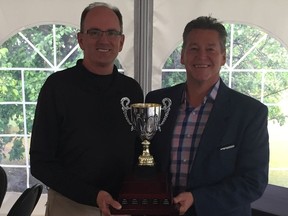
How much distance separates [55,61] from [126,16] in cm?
56

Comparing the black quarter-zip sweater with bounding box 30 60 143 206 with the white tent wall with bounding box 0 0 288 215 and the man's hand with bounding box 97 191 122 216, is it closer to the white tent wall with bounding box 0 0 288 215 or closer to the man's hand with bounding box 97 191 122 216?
the man's hand with bounding box 97 191 122 216

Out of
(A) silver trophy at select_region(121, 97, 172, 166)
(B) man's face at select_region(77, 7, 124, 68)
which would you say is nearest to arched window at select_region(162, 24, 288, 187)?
(B) man's face at select_region(77, 7, 124, 68)

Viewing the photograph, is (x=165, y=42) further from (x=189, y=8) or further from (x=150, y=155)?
(x=150, y=155)

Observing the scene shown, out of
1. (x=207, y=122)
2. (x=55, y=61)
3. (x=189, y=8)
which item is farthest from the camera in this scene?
(x=55, y=61)

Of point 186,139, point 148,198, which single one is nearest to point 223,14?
point 186,139

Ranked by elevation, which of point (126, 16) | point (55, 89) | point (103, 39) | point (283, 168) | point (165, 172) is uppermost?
point (126, 16)

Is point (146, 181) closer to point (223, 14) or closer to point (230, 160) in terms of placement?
point (230, 160)

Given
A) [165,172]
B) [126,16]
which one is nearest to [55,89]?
[165,172]

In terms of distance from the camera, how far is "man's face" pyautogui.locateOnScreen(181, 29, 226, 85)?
1.38 meters

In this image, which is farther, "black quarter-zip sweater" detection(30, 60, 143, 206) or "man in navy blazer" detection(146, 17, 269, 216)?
"black quarter-zip sweater" detection(30, 60, 143, 206)

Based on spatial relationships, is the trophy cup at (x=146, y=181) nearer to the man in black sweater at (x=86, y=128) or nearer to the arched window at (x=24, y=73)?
the man in black sweater at (x=86, y=128)

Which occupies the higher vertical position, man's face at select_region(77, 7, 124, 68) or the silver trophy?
man's face at select_region(77, 7, 124, 68)

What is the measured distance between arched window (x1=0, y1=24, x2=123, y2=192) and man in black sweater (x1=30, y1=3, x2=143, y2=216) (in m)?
0.94

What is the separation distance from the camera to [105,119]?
59.6 inches
